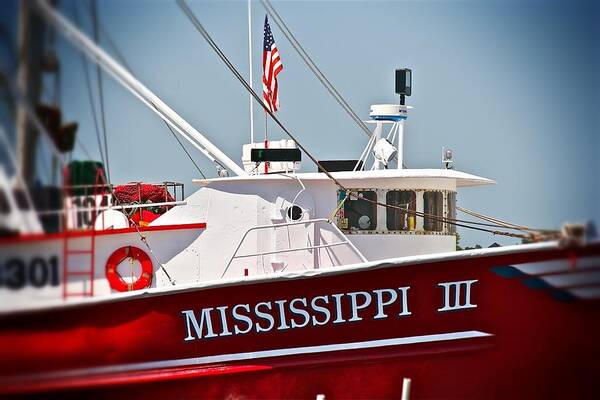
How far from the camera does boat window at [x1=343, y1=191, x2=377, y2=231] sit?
1555 cm

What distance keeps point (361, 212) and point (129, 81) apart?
3372 millimetres

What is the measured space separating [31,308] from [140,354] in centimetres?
353

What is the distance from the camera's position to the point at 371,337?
14.1m

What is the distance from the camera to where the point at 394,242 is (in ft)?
50.8

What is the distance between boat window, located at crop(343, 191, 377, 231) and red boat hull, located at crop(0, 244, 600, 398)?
5.48 feet

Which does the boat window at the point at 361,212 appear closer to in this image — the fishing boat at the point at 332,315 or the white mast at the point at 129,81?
the fishing boat at the point at 332,315

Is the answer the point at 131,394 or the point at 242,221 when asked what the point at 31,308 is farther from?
the point at 242,221

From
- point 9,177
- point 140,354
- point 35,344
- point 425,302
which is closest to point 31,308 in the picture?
point 35,344

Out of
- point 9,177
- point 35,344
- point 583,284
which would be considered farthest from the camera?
point 583,284

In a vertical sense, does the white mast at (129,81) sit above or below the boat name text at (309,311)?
above

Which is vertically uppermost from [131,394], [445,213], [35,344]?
[445,213]

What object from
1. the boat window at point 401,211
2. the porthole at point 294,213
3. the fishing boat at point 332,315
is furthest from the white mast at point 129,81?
the boat window at point 401,211

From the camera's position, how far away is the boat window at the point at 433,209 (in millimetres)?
15570

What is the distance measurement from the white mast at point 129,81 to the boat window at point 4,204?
5.25 ft
